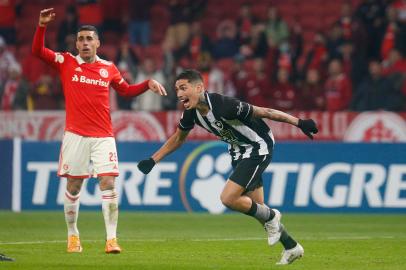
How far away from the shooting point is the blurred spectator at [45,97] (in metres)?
25.2

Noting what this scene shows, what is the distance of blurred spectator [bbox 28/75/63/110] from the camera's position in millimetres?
25250

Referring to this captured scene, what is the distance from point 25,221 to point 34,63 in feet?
31.8

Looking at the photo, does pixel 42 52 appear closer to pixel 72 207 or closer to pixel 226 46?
pixel 72 207

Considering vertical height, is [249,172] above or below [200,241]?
above

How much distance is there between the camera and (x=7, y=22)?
28047 millimetres

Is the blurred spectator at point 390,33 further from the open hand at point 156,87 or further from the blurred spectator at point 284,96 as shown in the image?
the open hand at point 156,87

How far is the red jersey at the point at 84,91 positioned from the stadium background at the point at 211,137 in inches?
55.4

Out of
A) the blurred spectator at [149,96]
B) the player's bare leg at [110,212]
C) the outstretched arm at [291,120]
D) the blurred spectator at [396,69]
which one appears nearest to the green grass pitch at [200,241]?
the player's bare leg at [110,212]

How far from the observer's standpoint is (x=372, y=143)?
19.8m

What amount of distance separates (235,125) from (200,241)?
9.69 ft

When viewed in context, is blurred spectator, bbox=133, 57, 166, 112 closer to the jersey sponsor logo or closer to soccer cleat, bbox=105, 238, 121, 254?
the jersey sponsor logo

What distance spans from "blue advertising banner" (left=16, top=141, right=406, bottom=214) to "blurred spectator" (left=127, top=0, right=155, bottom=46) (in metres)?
7.46

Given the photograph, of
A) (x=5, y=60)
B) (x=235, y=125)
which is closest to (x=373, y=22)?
(x=5, y=60)

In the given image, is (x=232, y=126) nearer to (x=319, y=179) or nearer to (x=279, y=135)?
(x=319, y=179)
